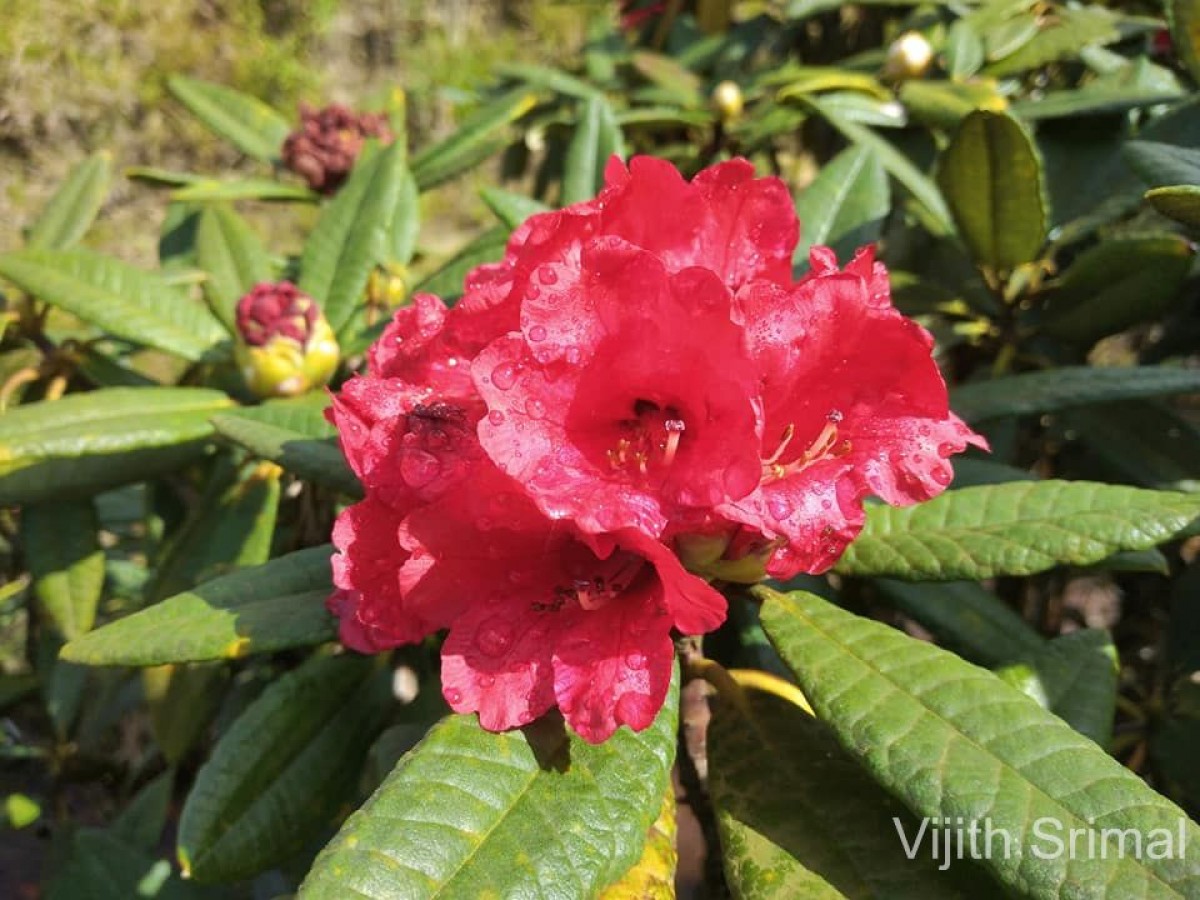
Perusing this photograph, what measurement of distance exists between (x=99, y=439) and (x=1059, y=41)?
5.01ft

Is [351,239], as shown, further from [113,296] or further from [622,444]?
[622,444]

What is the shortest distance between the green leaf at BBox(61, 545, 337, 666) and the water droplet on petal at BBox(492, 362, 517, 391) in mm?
357

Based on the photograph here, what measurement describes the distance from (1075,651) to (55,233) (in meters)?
1.66

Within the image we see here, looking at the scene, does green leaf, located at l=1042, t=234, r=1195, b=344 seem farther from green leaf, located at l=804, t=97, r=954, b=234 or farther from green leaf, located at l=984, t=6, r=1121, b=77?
green leaf, located at l=984, t=6, r=1121, b=77

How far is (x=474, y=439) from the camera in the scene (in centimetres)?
72

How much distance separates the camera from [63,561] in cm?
144

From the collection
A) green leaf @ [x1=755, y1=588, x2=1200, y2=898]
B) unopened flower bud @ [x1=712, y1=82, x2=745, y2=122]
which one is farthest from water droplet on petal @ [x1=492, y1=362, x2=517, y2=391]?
unopened flower bud @ [x1=712, y1=82, x2=745, y2=122]

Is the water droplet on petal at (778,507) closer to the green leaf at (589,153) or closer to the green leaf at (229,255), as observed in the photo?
the green leaf at (589,153)

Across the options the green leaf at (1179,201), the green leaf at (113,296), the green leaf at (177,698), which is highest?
the green leaf at (1179,201)

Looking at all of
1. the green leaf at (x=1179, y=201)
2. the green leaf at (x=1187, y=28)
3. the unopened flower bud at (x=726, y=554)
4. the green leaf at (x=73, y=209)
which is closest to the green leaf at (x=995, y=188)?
the green leaf at (x=1187, y=28)

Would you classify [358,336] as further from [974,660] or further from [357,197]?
[974,660]

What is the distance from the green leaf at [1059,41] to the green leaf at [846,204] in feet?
1.58

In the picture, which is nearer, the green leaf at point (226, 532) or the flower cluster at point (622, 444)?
the flower cluster at point (622, 444)

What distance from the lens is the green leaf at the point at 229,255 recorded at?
1536 millimetres
